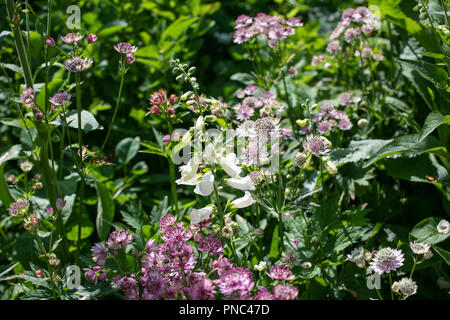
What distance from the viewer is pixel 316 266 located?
4.56ft

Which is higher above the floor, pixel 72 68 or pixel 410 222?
pixel 72 68

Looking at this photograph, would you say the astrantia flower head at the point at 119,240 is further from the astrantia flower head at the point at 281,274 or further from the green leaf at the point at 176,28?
the green leaf at the point at 176,28

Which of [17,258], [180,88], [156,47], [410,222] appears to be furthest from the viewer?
[180,88]

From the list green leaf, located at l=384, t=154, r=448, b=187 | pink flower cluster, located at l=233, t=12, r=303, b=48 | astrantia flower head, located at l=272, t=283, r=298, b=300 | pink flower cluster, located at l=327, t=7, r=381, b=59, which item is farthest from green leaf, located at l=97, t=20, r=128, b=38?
astrantia flower head, located at l=272, t=283, r=298, b=300

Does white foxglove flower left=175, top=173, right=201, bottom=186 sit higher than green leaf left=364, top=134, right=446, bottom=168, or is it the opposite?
white foxglove flower left=175, top=173, right=201, bottom=186

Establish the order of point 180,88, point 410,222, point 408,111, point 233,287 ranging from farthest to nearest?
point 180,88, point 408,111, point 410,222, point 233,287

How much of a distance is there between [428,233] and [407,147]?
30 centimetres

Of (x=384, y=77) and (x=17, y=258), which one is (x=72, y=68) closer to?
(x=17, y=258)

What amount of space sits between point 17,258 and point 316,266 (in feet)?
3.51

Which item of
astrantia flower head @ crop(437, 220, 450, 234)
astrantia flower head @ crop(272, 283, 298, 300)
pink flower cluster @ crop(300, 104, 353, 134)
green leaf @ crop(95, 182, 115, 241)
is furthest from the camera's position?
green leaf @ crop(95, 182, 115, 241)

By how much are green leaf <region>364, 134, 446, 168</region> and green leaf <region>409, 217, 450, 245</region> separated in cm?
24

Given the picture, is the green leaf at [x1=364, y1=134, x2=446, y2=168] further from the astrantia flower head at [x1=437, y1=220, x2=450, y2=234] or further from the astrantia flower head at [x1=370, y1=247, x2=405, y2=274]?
the astrantia flower head at [x1=370, y1=247, x2=405, y2=274]

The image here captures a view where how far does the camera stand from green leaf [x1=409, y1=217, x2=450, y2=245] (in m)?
1.47
